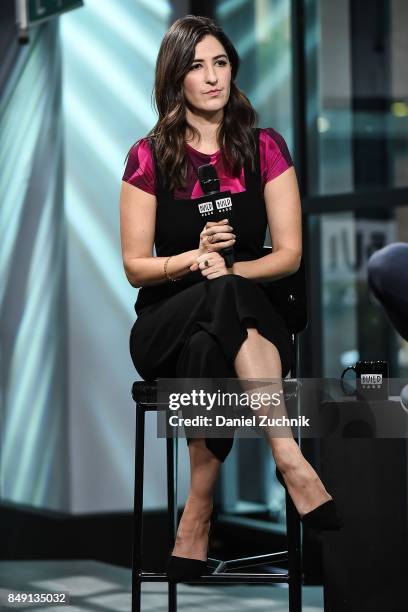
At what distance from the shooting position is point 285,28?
15.1 feet

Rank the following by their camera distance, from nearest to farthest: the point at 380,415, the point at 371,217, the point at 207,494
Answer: the point at 207,494
the point at 380,415
the point at 371,217

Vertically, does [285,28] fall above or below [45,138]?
above

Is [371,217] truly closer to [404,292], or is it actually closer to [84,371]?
[84,371]

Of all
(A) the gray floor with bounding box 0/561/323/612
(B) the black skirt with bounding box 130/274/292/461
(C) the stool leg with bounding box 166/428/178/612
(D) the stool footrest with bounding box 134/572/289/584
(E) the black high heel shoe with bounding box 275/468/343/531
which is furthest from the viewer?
(A) the gray floor with bounding box 0/561/323/612

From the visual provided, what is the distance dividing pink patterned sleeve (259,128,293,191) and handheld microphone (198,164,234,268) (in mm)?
254

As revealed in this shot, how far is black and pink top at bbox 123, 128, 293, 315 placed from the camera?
266cm

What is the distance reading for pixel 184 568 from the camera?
2.47m

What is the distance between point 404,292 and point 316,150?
2553 mm

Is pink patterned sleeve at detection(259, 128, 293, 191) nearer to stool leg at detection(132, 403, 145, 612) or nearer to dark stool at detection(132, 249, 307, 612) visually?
dark stool at detection(132, 249, 307, 612)

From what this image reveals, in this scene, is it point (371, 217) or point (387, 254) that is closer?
point (387, 254)

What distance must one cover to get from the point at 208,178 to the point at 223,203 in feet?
0.21

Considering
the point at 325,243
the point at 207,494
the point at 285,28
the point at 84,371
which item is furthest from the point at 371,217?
the point at 207,494

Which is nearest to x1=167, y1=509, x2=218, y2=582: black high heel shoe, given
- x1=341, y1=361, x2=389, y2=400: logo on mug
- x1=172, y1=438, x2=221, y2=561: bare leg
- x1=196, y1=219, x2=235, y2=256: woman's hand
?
x1=172, y1=438, x2=221, y2=561: bare leg

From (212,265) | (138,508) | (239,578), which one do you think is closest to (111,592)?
(138,508)
